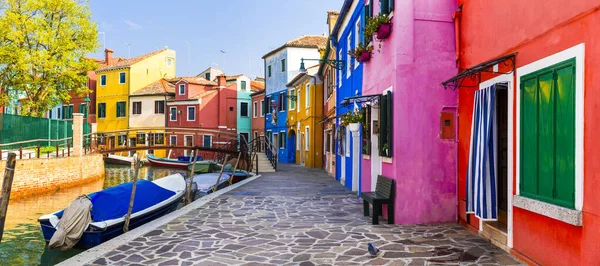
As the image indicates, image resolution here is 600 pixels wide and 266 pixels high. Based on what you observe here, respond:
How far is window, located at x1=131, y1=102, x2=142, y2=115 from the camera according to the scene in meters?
41.6

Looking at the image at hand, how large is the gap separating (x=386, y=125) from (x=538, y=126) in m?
3.47

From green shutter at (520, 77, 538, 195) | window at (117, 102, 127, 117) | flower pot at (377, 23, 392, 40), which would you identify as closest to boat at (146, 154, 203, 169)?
window at (117, 102, 127, 117)

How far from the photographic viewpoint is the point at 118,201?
30.5ft

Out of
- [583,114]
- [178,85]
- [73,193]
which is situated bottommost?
[73,193]

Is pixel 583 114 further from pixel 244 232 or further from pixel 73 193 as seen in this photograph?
pixel 73 193

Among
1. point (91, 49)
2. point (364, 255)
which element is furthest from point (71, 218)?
point (91, 49)

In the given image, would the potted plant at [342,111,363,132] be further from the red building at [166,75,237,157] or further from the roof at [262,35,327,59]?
the red building at [166,75,237,157]

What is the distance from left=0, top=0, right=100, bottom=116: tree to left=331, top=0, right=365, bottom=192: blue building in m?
18.8

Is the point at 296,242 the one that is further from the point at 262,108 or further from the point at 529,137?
the point at 262,108

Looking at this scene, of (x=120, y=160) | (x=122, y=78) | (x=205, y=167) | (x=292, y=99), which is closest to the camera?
(x=205, y=167)

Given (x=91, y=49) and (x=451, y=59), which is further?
(x=91, y=49)

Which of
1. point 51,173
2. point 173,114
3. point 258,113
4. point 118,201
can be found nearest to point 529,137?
point 118,201

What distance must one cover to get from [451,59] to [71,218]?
791cm

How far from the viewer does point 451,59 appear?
25.4ft
